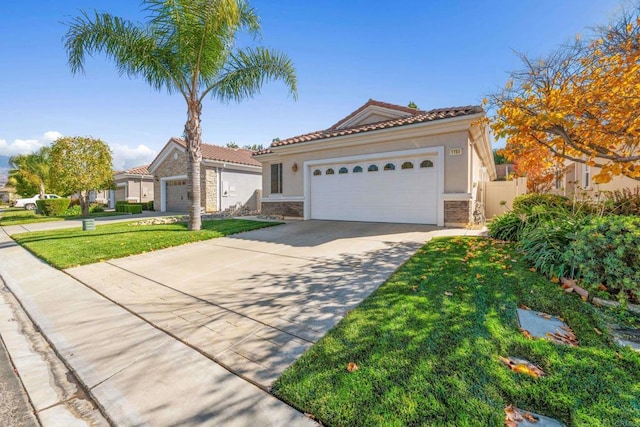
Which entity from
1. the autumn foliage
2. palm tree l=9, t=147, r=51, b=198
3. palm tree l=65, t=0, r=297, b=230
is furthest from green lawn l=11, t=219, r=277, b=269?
palm tree l=9, t=147, r=51, b=198

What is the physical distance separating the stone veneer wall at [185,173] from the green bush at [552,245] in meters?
16.6

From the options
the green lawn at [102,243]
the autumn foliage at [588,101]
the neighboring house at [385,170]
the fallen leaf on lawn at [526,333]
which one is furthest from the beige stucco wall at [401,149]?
the fallen leaf on lawn at [526,333]

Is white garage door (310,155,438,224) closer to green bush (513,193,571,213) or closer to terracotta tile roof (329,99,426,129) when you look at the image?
green bush (513,193,571,213)

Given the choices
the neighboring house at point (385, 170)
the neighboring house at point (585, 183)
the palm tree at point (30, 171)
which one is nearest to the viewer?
the neighboring house at point (585, 183)

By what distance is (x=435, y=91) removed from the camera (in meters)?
12.1

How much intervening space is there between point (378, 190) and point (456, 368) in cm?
873

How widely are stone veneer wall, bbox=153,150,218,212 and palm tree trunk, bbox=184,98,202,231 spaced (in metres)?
8.16

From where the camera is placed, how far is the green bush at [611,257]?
347 cm

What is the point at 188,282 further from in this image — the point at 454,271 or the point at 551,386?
the point at 551,386

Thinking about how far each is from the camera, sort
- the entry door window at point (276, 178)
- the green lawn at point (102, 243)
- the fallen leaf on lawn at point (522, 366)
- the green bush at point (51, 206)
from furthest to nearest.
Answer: the green bush at point (51, 206) → the entry door window at point (276, 178) → the green lawn at point (102, 243) → the fallen leaf on lawn at point (522, 366)

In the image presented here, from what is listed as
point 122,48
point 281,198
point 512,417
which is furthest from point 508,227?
point 122,48

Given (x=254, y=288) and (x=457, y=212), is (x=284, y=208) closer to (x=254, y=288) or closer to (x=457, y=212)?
(x=457, y=212)

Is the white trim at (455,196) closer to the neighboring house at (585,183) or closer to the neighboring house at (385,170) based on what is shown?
the neighboring house at (385,170)

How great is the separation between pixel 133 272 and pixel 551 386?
6.51 metres
